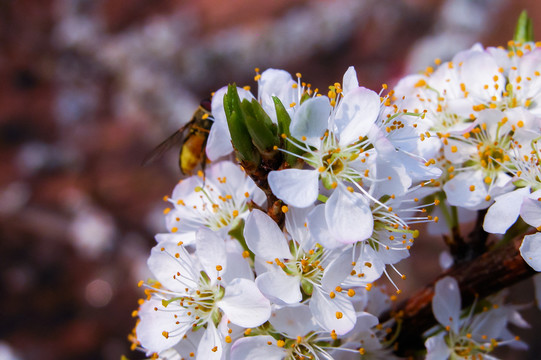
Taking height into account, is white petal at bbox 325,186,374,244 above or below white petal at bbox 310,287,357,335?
above

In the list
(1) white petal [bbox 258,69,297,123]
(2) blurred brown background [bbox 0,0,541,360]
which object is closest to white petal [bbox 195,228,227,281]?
(1) white petal [bbox 258,69,297,123]

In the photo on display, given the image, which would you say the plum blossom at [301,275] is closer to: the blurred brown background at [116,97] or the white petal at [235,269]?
the white petal at [235,269]

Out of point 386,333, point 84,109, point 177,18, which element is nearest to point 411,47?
point 177,18

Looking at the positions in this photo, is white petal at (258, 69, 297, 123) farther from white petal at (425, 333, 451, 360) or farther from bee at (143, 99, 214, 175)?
white petal at (425, 333, 451, 360)

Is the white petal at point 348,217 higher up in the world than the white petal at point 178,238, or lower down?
higher up

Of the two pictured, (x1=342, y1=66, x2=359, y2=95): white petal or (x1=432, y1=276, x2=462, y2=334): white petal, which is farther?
(x1=432, y1=276, x2=462, y2=334): white petal

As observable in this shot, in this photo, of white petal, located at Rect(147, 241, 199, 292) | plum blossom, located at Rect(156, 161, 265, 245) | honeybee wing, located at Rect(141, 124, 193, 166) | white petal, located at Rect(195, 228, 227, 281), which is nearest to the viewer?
white petal, located at Rect(195, 228, 227, 281)

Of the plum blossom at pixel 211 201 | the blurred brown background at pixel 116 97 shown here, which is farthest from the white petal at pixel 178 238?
the blurred brown background at pixel 116 97
